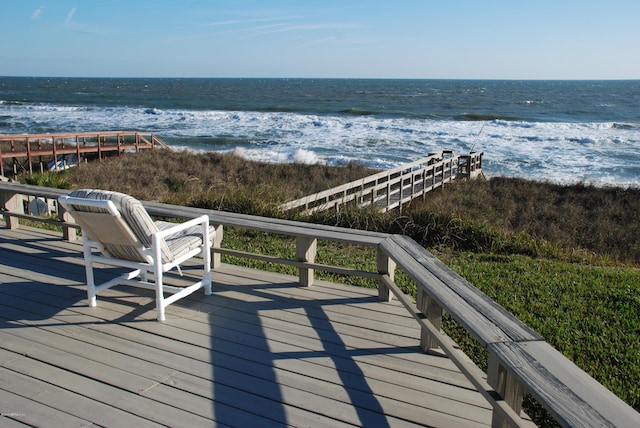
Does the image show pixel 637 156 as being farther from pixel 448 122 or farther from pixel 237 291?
pixel 237 291

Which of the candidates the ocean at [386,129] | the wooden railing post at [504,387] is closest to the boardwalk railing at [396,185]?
the ocean at [386,129]

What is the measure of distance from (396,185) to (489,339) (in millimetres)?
11202

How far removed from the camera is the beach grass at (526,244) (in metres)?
3.99

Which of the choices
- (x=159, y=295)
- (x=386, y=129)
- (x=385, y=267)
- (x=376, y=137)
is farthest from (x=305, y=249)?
(x=386, y=129)

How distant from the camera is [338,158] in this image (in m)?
21.9

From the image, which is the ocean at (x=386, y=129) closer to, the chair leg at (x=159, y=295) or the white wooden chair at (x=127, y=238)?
the white wooden chair at (x=127, y=238)

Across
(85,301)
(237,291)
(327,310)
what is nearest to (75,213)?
(85,301)

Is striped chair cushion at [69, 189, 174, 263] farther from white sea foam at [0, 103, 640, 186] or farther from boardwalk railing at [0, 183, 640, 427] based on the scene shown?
white sea foam at [0, 103, 640, 186]

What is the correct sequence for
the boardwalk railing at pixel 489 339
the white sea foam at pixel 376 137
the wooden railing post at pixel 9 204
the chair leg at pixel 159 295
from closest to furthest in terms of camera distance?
1. the boardwalk railing at pixel 489 339
2. the chair leg at pixel 159 295
3. the wooden railing post at pixel 9 204
4. the white sea foam at pixel 376 137

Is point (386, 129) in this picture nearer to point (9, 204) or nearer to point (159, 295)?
point (9, 204)

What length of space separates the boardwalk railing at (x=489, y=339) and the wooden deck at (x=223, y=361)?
231 millimetres

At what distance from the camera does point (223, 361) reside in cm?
300

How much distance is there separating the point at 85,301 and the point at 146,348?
37.7 inches

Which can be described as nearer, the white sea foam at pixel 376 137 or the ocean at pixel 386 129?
the white sea foam at pixel 376 137
